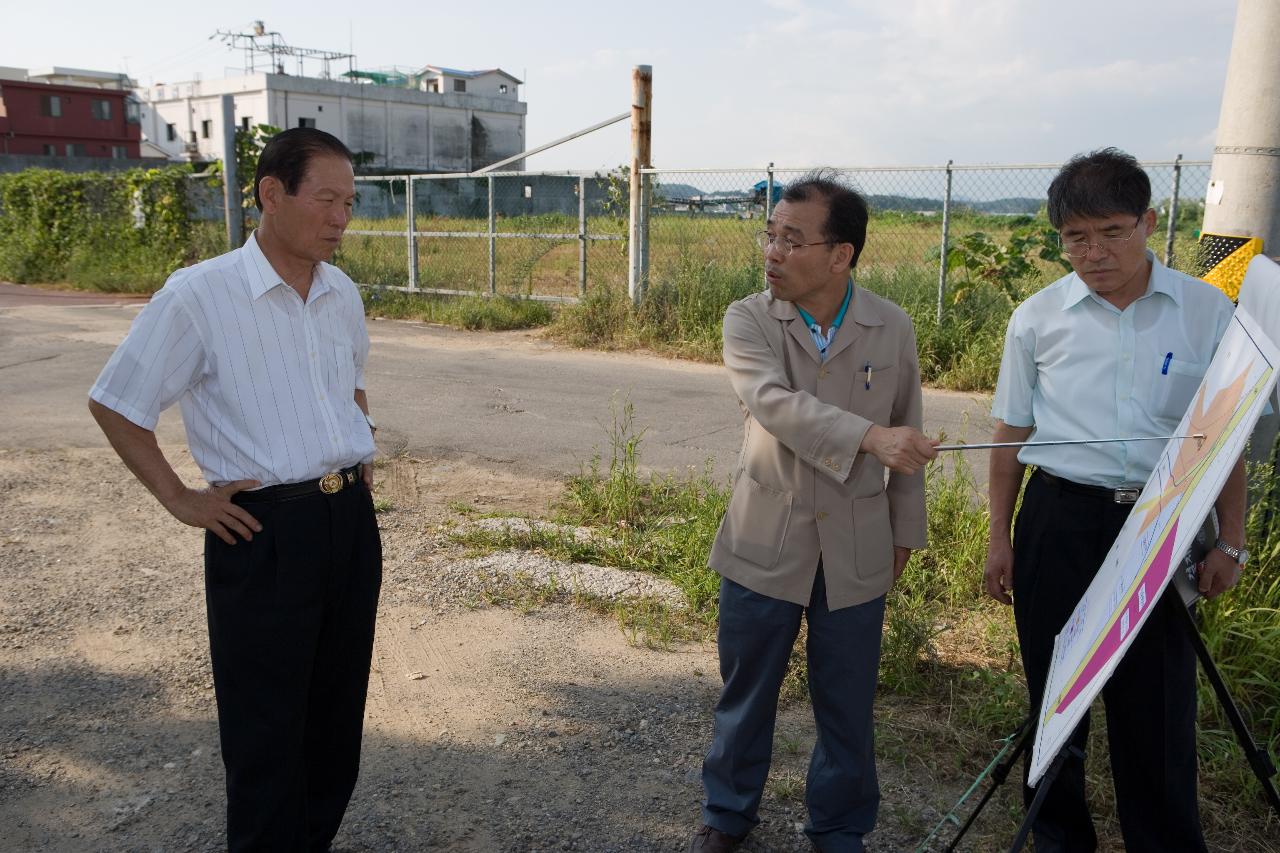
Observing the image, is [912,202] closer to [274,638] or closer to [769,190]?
[769,190]

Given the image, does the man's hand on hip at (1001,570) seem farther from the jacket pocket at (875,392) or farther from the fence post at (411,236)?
the fence post at (411,236)

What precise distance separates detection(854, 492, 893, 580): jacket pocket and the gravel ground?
880 mm

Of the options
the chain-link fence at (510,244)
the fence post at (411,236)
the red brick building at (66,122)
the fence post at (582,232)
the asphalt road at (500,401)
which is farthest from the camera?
the red brick building at (66,122)

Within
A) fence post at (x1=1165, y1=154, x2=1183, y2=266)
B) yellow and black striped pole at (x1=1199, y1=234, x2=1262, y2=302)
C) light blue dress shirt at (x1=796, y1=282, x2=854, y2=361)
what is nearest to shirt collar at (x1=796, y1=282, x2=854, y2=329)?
light blue dress shirt at (x1=796, y1=282, x2=854, y2=361)

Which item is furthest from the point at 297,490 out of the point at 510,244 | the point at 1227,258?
the point at 510,244

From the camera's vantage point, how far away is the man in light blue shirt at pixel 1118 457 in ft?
→ 8.25

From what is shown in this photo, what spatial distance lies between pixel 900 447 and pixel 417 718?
2213 millimetres

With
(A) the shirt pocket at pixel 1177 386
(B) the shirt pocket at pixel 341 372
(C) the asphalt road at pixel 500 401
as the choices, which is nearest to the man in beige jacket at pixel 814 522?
(A) the shirt pocket at pixel 1177 386

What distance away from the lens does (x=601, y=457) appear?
7.25 m

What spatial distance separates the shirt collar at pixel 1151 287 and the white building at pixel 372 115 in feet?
175

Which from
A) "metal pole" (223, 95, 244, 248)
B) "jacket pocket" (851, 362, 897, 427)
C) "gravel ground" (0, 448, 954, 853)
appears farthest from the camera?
"metal pole" (223, 95, 244, 248)

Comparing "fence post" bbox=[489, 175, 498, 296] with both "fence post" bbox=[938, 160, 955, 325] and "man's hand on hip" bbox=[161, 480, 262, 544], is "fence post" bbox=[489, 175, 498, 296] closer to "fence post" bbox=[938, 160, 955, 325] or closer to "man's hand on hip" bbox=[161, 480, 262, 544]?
"fence post" bbox=[938, 160, 955, 325]

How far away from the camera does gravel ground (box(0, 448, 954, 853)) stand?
125 inches

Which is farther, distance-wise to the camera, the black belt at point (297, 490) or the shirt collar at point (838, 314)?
the shirt collar at point (838, 314)
